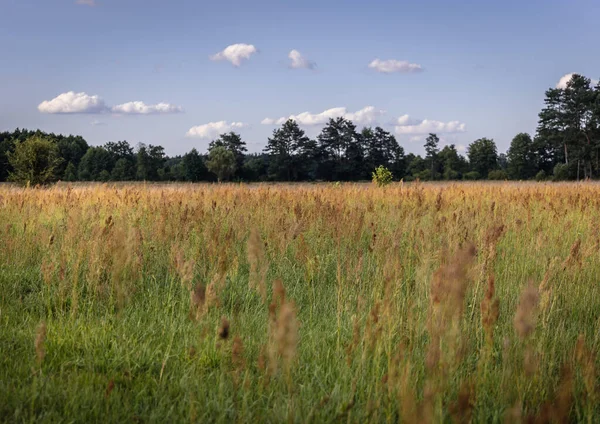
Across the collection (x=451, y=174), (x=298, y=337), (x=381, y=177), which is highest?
(x=451, y=174)

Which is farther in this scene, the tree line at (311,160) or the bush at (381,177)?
the tree line at (311,160)

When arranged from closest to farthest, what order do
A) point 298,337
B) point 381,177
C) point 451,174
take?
point 298,337, point 381,177, point 451,174

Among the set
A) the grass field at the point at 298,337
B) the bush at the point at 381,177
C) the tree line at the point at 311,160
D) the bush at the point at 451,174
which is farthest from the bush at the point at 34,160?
the bush at the point at 451,174

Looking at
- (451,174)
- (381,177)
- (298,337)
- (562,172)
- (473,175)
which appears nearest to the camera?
(298,337)

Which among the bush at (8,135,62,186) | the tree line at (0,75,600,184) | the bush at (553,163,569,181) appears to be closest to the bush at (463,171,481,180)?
the tree line at (0,75,600,184)

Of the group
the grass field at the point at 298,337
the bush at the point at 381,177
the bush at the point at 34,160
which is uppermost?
the bush at the point at 34,160

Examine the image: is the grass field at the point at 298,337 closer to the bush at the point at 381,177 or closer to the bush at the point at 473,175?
the bush at the point at 381,177

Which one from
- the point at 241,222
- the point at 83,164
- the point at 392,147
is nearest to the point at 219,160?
the point at 83,164

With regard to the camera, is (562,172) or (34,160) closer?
(34,160)

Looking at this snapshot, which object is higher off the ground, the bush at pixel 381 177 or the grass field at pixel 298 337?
the bush at pixel 381 177

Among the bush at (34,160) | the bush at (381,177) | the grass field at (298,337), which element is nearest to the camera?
the grass field at (298,337)

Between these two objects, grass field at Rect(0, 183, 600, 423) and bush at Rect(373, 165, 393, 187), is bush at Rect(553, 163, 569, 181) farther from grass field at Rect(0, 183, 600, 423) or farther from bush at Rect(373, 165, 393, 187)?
grass field at Rect(0, 183, 600, 423)

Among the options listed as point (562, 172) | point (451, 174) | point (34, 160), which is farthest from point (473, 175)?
point (34, 160)

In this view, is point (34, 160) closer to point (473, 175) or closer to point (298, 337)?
point (298, 337)
